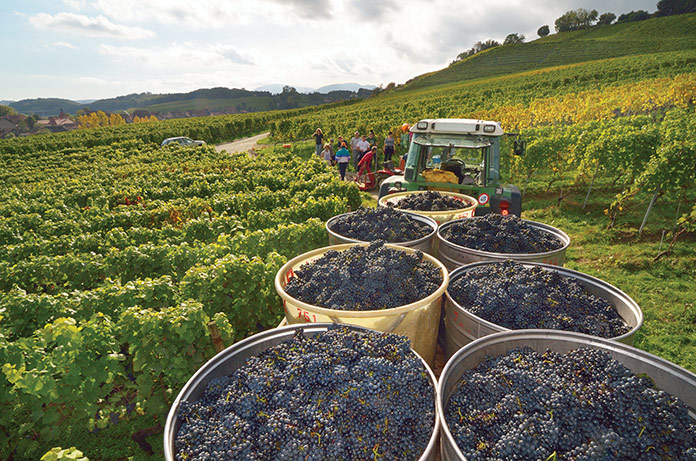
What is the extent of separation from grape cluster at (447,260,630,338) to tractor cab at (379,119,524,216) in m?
3.21

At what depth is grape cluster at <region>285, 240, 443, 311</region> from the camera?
126 inches

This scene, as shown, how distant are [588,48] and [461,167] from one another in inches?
3739

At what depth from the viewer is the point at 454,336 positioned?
11.0 ft

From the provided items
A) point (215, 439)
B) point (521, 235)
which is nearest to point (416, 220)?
point (521, 235)

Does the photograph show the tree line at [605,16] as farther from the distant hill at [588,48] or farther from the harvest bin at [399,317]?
the harvest bin at [399,317]

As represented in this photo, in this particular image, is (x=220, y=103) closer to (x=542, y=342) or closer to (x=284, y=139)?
(x=284, y=139)

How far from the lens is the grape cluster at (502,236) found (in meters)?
4.32

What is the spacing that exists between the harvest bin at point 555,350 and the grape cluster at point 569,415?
0.13 m

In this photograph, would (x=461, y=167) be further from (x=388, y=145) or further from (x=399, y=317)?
(x=388, y=145)

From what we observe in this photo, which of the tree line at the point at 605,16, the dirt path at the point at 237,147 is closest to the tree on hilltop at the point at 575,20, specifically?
the tree line at the point at 605,16

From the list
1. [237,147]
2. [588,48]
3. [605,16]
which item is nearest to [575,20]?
[605,16]

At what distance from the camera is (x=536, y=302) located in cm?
311

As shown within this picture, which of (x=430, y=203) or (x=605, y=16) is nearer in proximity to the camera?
(x=430, y=203)

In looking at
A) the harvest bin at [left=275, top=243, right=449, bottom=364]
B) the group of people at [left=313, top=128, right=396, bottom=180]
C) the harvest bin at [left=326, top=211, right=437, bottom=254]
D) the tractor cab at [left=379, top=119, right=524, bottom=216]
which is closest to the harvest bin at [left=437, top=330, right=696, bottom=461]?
the harvest bin at [left=275, top=243, right=449, bottom=364]
